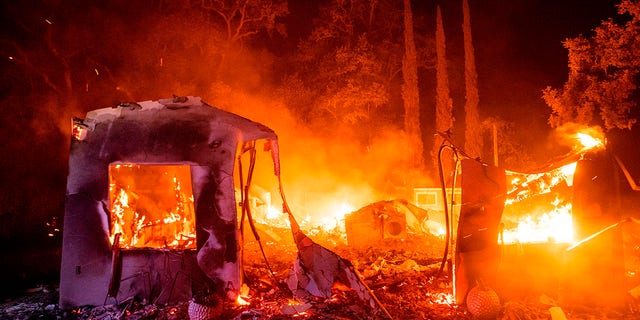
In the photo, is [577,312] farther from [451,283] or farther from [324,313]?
[324,313]

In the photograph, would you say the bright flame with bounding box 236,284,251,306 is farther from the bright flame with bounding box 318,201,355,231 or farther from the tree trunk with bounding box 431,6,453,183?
the tree trunk with bounding box 431,6,453,183

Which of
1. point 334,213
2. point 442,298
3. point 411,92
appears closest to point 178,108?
point 442,298

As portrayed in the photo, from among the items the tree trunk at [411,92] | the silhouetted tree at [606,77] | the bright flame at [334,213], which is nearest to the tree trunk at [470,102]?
the tree trunk at [411,92]

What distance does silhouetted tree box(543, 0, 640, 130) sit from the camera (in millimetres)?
20359

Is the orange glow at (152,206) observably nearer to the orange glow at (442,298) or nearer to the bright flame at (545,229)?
Result: the orange glow at (442,298)

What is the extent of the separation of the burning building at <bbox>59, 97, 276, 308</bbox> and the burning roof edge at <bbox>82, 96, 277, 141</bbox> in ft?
0.07

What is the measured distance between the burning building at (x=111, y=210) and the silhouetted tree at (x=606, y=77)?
1792 centimetres

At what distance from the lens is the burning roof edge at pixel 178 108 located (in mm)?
9414

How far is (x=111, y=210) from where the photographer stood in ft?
31.4

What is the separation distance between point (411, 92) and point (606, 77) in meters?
13.2

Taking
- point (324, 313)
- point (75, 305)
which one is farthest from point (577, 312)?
point (75, 305)

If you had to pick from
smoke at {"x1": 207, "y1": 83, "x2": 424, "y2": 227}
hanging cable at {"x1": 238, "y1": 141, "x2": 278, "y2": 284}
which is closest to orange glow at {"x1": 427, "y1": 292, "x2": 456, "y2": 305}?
hanging cable at {"x1": 238, "y1": 141, "x2": 278, "y2": 284}

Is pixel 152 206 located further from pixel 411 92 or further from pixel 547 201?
pixel 411 92

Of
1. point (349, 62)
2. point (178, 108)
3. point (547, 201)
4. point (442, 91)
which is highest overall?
point (349, 62)
